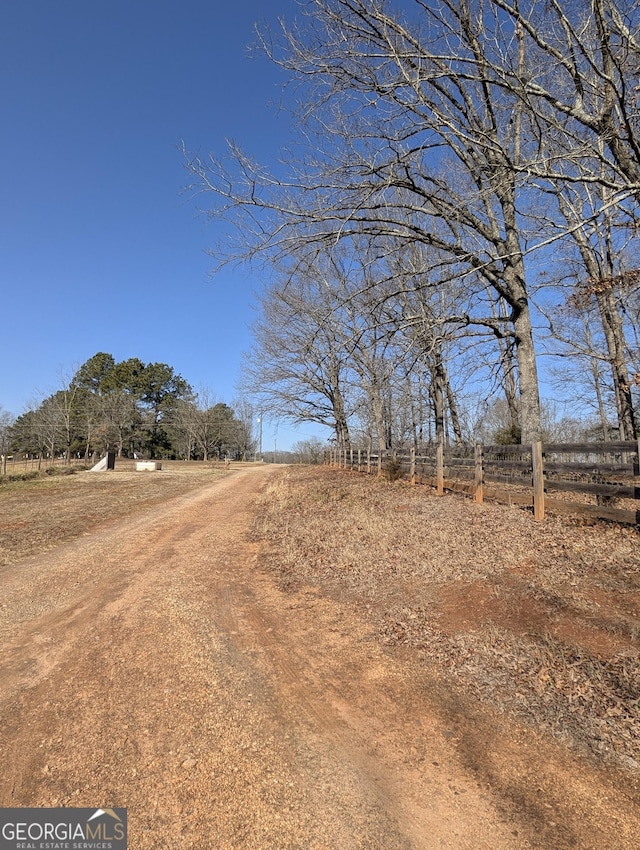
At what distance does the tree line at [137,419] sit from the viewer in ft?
173

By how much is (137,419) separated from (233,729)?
5915 centimetres

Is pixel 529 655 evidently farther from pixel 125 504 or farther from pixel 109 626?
pixel 125 504

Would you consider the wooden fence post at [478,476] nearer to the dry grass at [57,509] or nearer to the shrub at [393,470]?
the shrub at [393,470]

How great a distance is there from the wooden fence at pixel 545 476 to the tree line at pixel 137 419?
46.7 metres

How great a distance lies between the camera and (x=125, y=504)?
46.3 ft

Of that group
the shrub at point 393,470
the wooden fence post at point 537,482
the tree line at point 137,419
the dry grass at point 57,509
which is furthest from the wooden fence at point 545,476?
the tree line at point 137,419

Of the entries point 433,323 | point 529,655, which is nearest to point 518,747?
point 529,655

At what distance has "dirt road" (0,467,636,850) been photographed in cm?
210

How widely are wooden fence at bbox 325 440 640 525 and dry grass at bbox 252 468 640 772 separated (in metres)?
0.42

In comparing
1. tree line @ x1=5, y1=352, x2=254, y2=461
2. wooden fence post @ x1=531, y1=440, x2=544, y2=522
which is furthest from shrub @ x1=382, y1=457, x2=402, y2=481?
tree line @ x1=5, y1=352, x2=254, y2=461

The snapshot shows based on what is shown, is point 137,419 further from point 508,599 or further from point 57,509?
point 508,599

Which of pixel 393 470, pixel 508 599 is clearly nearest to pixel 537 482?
pixel 508 599

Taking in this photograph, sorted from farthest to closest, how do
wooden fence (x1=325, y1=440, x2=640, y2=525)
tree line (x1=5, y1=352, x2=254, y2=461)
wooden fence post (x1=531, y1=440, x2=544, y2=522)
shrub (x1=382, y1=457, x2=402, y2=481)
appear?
1. tree line (x1=5, y1=352, x2=254, y2=461)
2. shrub (x1=382, y1=457, x2=402, y2=481)
3. wooden fence post (x1=531, y1=440, x2=544, y2=522)
4. wooden fence (x1=325, y1=440, x2=640, y2=525)

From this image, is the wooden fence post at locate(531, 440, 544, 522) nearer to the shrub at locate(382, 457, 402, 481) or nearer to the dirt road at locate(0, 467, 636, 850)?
the dirt road at locate(0, 467, 636, 850)
